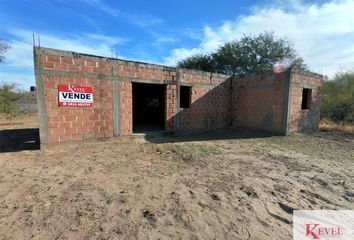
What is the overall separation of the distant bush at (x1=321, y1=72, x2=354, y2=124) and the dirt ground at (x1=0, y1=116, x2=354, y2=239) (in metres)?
7.77

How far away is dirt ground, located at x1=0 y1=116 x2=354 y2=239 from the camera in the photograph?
254cm

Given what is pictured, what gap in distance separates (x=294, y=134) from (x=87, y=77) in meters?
8.96

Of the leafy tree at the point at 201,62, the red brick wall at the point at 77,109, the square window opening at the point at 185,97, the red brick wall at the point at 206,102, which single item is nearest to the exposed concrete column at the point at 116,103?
the red brick wall at the point at 77,109

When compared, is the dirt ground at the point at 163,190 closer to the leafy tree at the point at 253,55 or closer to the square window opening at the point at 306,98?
the square window opening at the point at 306,98

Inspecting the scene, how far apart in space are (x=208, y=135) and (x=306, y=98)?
577 centimetres

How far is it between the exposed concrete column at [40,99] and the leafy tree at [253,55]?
1543 centimetres

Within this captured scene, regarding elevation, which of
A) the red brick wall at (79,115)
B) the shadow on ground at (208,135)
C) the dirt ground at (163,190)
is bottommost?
the dirt ground at (163,190)

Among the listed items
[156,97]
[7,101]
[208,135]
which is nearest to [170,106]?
[208,135]

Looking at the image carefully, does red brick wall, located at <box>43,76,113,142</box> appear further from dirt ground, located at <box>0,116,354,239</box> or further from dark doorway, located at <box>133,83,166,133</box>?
dark doorway, located at <box>133,83,166,133</box>

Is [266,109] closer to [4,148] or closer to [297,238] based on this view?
[297,238]

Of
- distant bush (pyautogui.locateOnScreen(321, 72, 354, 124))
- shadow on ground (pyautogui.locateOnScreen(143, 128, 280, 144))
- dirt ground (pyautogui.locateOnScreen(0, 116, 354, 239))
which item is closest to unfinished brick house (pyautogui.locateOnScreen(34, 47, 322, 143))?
shadow on ground (pyautogui.locateOnScreen(143, 128, 280, 144))

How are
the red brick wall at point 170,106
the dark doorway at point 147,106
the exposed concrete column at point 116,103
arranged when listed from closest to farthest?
the exposed concrete column at point 116,103
the red brick wall at point 170,106
the dark doorway at point 147,106

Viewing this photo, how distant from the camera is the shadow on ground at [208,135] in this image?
8180mm

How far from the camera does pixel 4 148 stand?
6477mm
